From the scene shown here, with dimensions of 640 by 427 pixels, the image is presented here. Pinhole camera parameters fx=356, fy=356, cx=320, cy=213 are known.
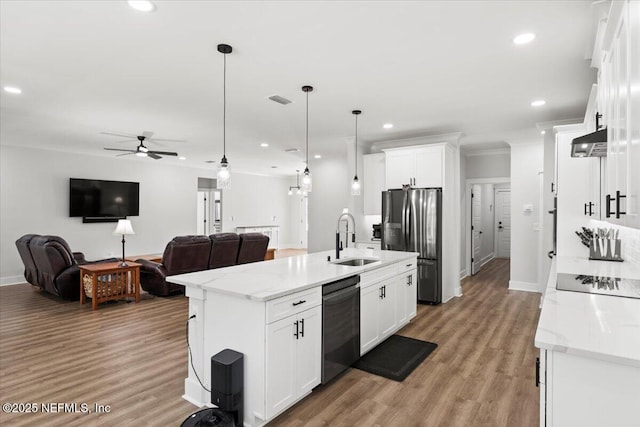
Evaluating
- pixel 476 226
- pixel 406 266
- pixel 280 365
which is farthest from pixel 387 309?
pixel 476 226

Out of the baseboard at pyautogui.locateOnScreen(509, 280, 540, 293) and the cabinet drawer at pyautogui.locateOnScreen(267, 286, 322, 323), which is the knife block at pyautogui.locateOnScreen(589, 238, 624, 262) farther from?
the cabinet drawer at pyautogui.locateOnScreen(267, 286, 322, 323)

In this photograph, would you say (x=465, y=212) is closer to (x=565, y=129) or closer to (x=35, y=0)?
(x=565, y=129)

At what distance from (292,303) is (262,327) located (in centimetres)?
29

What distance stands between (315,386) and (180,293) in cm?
404

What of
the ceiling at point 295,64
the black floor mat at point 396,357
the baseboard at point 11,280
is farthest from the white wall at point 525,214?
the baseboard at point 11,280

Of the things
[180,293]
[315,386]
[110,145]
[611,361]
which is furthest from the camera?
[110,145]

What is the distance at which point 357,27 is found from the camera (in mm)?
2418

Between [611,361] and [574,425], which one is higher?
[611,361]

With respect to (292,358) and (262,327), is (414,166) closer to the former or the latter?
(292,358)

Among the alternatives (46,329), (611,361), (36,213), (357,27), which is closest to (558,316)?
(611,361)

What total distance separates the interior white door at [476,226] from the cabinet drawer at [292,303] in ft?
19.3

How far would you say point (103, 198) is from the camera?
7.79 m

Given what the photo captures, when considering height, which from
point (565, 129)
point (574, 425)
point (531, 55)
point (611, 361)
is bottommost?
point (574, 425)

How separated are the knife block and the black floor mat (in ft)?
6.19
